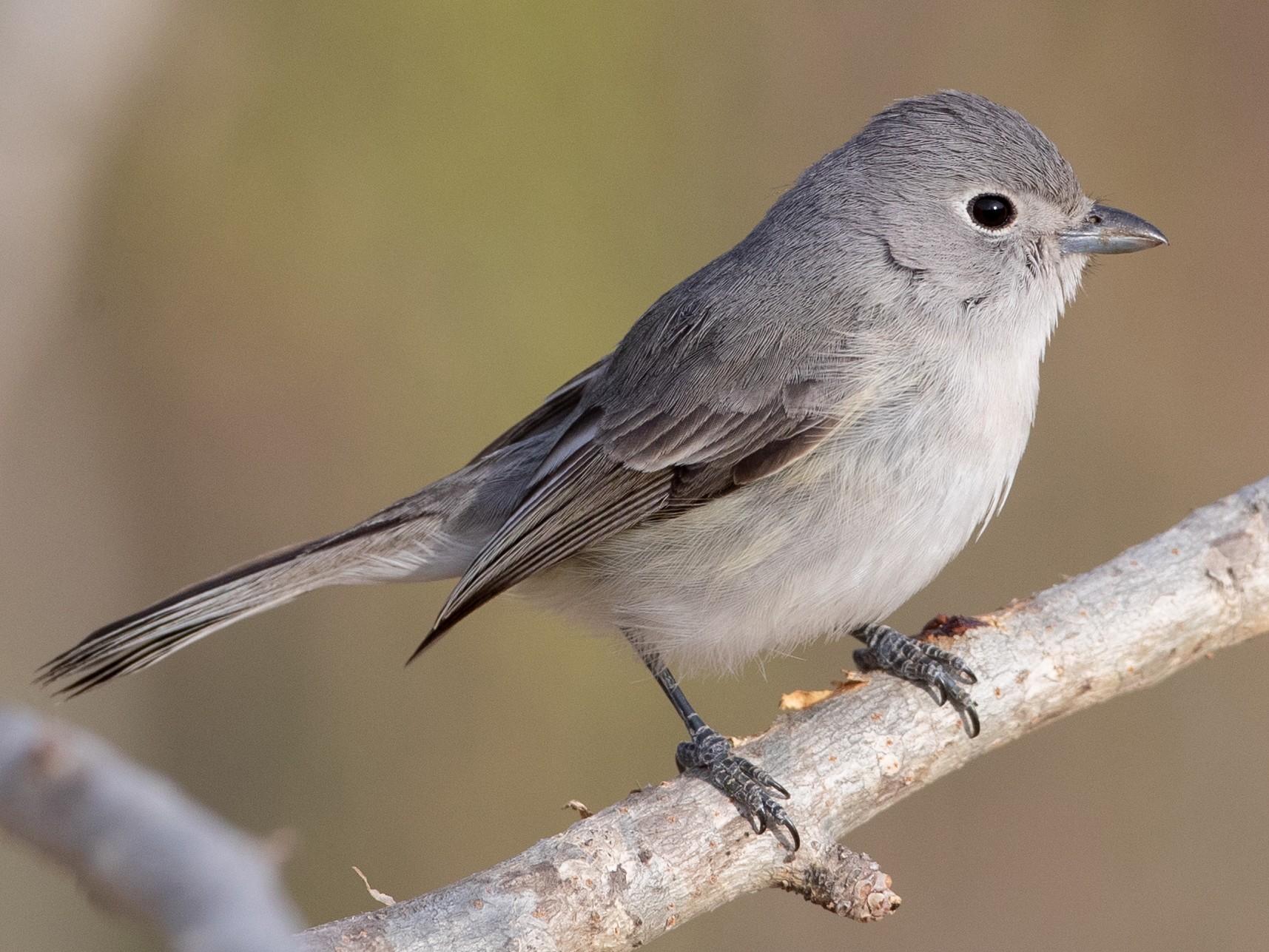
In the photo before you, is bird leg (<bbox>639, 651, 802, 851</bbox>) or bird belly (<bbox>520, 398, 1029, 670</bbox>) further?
bird belly (<bbox>520, 398, 1029, 670</bbox>)

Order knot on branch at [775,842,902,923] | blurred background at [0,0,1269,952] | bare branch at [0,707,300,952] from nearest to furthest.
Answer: bare branch at [0,707,300,952]
knot on branch at [775,842,902,923]
blurred background at [0,0,1269,952]

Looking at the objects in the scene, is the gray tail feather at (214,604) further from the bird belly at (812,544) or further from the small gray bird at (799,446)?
the bird belly at (812,544)

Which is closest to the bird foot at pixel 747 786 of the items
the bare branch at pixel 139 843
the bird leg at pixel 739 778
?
the bird leg at pixel 739 778

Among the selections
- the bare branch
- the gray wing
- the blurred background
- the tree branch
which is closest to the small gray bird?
the gray wing

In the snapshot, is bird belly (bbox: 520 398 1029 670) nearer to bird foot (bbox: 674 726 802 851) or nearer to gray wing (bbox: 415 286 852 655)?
gray wing (bbox: 415 286 852 655)

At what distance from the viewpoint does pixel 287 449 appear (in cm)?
488

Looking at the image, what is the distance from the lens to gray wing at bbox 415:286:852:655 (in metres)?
3.12

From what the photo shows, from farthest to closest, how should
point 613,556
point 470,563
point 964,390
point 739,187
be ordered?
point 739,187, point 470,563, point 613,556, point 964,390

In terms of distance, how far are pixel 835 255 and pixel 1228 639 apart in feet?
5.26

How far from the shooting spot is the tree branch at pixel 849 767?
7.64 ft

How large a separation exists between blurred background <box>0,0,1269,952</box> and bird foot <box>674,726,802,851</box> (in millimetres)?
1817

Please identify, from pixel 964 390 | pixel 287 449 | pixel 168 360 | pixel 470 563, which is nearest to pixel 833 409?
pixel 964 390

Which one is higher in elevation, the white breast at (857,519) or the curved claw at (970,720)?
the white breast at (857,519)

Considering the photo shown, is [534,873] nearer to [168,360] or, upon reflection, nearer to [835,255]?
[835,255]
